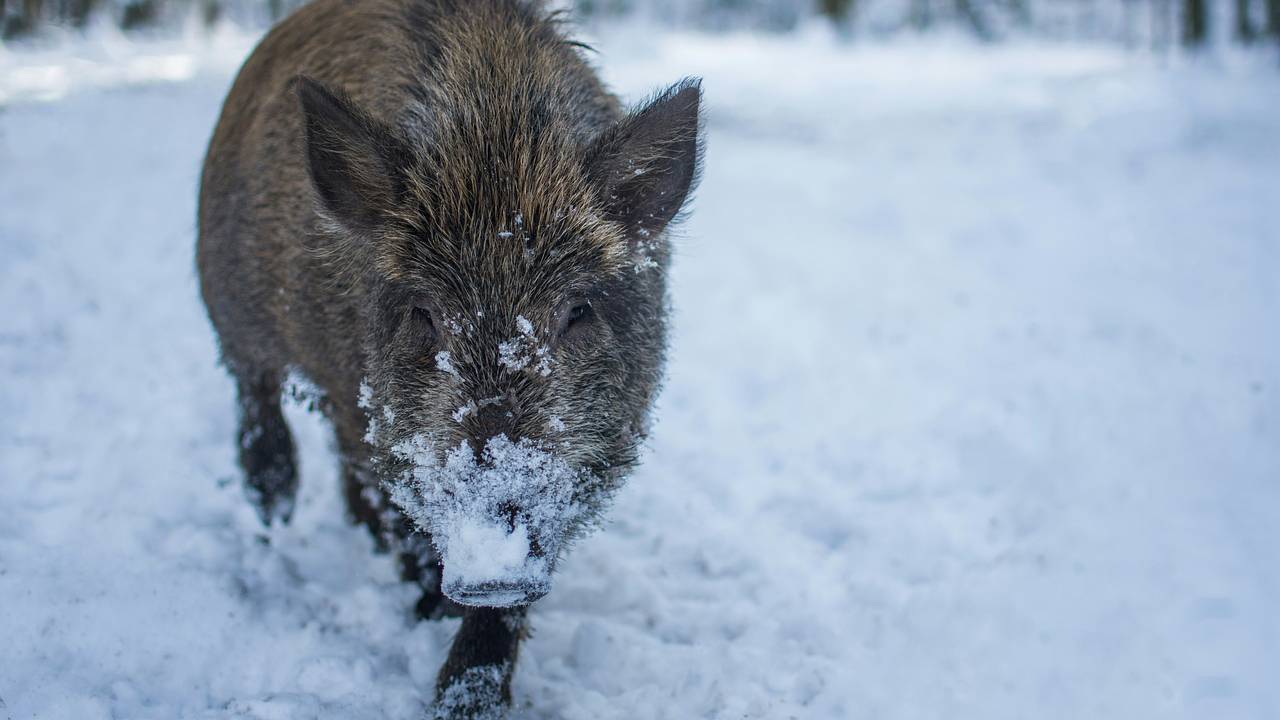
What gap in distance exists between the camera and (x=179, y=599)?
2842 mm

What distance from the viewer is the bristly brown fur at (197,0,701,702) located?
6.91 feet

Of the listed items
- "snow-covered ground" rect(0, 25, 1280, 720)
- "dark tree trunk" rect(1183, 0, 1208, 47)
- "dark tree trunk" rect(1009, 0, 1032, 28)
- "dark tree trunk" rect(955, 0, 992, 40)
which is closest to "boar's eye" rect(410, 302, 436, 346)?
"snow-covered ground" rect(0, 25, 1280, 720)

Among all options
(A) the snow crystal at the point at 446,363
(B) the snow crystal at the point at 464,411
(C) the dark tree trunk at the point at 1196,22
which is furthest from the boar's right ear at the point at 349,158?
(C) the dark tree trunk at the point at 1196,22

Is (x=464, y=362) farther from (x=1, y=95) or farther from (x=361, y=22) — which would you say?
(x=1, y=95)

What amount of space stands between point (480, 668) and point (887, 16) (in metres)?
30.7

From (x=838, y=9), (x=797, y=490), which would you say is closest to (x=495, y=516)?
(x=797, y=490)

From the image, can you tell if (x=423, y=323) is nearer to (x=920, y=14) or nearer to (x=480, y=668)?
(x=480, y=668)

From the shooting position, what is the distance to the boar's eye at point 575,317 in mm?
2211

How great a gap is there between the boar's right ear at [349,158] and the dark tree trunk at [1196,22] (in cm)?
1885

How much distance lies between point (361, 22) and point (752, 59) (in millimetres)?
16878

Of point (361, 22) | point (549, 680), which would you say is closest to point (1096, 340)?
point (549, 680)

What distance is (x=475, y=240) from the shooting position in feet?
7.00

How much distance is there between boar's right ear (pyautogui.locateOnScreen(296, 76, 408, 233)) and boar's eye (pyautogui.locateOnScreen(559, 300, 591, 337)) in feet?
1.74

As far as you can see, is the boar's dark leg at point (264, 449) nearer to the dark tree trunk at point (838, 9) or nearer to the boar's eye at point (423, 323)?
the boar's eye at point (423, 323)
